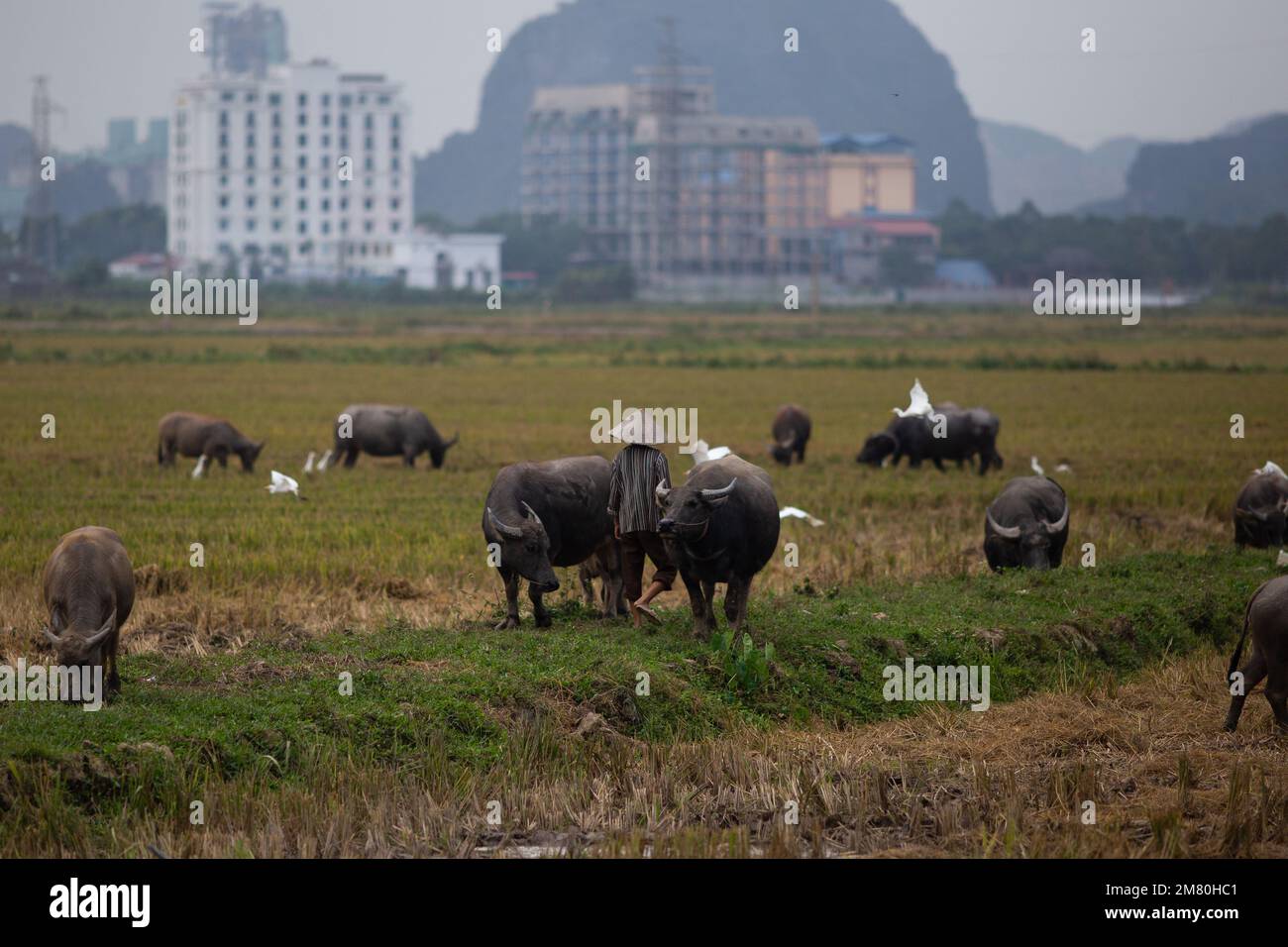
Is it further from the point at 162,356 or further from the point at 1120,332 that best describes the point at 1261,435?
the point at 1120,332

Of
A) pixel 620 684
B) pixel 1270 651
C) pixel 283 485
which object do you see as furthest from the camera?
pixel 283 485

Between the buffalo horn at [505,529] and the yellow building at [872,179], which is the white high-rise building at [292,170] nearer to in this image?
the yellow building at [872,179]

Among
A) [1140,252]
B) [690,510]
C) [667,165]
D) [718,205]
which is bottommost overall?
[690,510]

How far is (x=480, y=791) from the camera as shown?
864cm

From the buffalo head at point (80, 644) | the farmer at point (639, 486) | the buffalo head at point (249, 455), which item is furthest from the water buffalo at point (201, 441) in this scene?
the buffalo head at point (80, 644)

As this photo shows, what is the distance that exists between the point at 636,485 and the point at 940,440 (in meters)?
12.9

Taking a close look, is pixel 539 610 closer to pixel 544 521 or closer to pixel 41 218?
pixel 544 521

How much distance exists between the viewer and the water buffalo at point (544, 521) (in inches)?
440

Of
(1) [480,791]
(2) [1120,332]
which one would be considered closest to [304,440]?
(1) [480,791]

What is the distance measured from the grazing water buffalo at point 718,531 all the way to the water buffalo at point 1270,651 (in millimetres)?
3140

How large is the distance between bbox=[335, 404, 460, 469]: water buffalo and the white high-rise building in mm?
Result: 102347

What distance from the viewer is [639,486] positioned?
11.2 m

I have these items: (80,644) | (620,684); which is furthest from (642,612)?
(80,644)

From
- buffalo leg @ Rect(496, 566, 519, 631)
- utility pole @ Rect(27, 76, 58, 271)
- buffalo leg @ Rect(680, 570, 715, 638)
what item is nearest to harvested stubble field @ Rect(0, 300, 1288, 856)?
buffalo leg @ Rect(680, 570, 715, 638)
